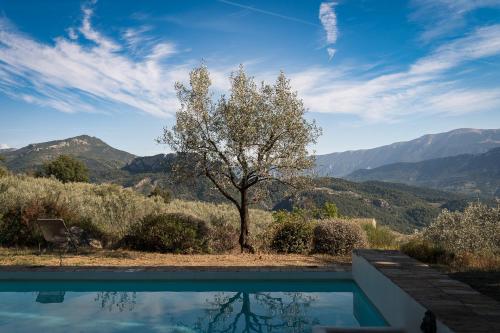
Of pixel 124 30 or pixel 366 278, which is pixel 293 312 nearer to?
pixel 366 278

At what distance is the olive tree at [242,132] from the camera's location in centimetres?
1314

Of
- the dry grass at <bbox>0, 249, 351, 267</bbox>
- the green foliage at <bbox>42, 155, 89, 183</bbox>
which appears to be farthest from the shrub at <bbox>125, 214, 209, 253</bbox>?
the green foliage at <bbox>42, 155, 89, 183</bbox>

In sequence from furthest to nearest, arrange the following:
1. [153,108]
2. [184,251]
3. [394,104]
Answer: [394,104] → [153,108] → [184,251]

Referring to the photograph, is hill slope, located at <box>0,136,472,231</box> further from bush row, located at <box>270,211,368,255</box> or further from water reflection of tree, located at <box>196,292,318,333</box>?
water reflection of tree, located at <box>196,292,318,333</box>

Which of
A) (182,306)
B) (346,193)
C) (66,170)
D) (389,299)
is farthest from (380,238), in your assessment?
(346,193)

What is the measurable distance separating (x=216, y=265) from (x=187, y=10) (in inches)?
428

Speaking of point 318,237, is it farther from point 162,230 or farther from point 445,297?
point 445,297

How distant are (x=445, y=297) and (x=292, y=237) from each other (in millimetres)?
8036

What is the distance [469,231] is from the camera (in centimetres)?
1260

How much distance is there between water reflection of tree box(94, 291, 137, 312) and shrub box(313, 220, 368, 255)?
22.0ft

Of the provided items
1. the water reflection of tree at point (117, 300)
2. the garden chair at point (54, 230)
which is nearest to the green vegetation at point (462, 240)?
the water reflection of tree at point (117, 300)

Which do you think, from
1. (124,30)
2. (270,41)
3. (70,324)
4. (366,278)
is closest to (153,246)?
(70,324)

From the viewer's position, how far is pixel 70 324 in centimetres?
781

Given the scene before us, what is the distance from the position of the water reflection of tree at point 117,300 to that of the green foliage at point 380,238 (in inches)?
350
